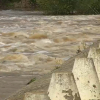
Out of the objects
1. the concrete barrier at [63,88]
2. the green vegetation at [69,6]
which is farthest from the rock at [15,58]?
the green vegetation at [69,6]

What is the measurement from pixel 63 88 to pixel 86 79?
0.22 m

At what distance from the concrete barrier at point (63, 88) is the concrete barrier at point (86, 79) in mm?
53

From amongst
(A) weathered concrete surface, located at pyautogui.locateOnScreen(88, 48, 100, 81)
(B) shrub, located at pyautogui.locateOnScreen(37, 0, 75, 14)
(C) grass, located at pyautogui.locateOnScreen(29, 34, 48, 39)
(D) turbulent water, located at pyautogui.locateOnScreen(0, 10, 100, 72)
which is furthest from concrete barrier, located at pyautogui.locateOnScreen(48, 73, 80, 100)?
(B) shrub, located at pyautogui.locateOnScreen(37, 0, 75, 14)

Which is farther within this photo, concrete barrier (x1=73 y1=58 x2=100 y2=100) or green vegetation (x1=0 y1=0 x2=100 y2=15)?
green vegetation (x1=0 y1=0 x2=100 y2=15)

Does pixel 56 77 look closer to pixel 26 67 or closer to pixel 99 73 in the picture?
pixel 99 73

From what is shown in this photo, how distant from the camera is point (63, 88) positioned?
300 cm

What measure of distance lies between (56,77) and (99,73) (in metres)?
0.45

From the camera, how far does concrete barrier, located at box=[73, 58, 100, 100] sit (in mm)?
3094

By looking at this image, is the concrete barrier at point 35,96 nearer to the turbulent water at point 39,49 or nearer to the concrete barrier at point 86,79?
the concrete barrier at point 86,79

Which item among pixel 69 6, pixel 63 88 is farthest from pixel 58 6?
pixel 63 88

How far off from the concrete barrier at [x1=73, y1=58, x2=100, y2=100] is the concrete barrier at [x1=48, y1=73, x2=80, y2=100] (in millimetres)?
53

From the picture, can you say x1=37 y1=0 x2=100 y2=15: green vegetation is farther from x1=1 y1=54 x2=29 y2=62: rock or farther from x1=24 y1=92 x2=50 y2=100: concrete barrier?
x1=24 y1=92 x2=50 y2=100: concrete barrier

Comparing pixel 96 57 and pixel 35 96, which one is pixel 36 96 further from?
pixel 96 57

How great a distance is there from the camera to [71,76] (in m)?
3.08
